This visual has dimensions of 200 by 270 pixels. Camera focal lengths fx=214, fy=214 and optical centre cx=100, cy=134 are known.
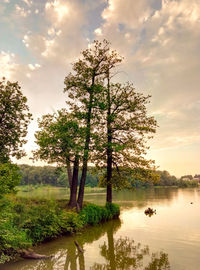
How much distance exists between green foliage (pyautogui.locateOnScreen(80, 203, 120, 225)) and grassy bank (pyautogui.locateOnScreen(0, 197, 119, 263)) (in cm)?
13

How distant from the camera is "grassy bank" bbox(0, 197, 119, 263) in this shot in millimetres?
8945

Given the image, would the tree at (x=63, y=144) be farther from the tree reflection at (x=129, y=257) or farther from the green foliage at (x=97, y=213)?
the tree reflection at (x=129, y=257)

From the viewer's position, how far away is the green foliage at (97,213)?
17.6 metres

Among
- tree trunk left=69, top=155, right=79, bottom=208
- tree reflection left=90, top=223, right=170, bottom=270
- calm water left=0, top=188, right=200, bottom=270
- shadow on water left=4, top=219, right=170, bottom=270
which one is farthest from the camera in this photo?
tree trunk left=69, top=155, right=79, bottom=208

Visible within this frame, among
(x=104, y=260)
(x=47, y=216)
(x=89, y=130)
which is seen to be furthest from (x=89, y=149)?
(x=104, y=260)

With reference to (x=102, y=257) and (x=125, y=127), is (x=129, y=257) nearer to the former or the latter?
(x=102, y=257)

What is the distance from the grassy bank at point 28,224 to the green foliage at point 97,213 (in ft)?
0.44

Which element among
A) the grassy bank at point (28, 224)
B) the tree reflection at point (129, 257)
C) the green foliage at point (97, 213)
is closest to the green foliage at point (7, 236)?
the grassy bank at point (28, 224)

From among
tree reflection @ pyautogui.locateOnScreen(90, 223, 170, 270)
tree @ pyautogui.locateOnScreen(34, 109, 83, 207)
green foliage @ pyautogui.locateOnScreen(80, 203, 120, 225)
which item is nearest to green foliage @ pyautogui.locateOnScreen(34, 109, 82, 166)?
tree @ pyautogui.locateOnScreen(34, 109, 83, 207)

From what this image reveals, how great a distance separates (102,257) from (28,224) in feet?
15.3

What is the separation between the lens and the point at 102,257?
10234 millimetres

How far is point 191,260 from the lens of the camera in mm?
9523

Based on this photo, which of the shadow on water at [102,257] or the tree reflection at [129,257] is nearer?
the tree reflection at [129,257]

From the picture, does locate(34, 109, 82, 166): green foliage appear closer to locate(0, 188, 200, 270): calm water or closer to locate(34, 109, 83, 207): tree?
locate(34, 109, 83, 207): tree
